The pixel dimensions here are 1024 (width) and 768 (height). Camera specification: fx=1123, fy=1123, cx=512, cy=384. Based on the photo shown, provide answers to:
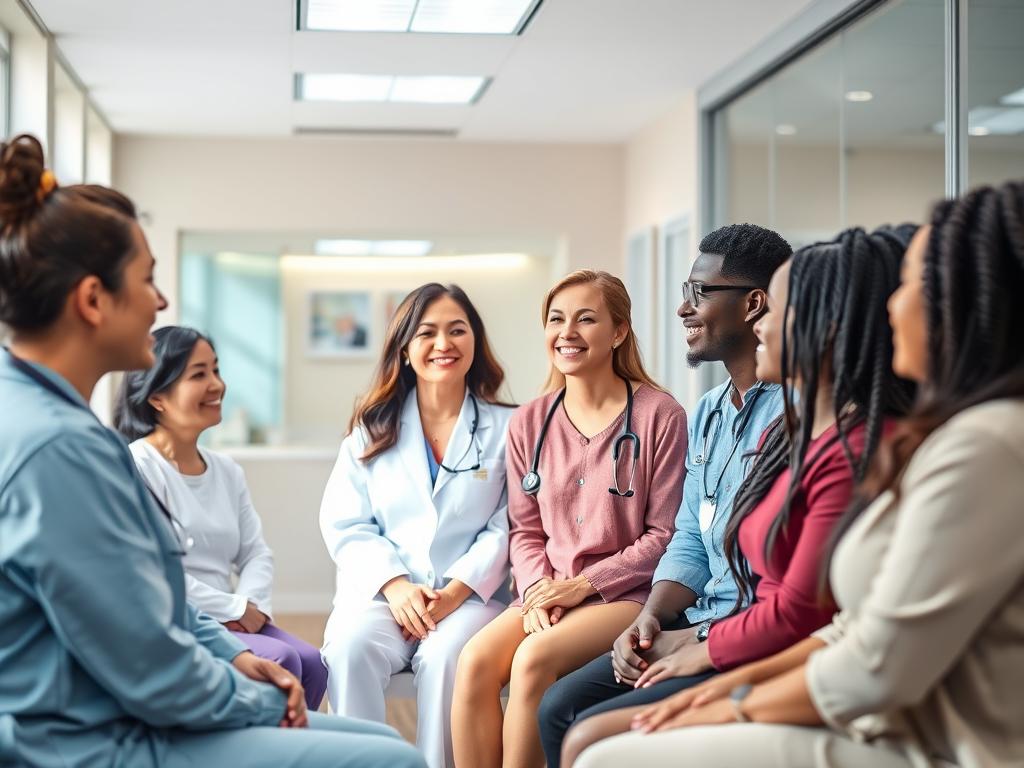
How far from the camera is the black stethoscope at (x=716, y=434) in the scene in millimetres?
2676

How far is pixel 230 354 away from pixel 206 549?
4.62 m

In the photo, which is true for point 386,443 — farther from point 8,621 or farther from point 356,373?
point 356,373

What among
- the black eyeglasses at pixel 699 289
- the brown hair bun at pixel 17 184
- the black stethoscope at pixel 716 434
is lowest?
the black stethoscope at pixel 716 434

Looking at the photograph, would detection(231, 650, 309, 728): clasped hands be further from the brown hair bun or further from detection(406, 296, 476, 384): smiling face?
detection(406, 296, 476, 384): smiling face

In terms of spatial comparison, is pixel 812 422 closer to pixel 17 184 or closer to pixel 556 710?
pixel 556 710

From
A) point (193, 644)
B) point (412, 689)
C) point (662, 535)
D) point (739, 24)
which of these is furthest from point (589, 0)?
point (193, 644)

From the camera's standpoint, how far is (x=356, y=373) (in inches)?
314

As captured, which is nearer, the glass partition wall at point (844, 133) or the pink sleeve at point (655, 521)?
the pink sleeve at point (655, 521)

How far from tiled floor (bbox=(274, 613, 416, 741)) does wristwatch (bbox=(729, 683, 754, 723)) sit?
237 centimetres

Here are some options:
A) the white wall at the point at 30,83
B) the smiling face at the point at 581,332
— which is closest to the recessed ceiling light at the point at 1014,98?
the smiling face at the point at 581,332

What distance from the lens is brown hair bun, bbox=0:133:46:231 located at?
1.70 meters

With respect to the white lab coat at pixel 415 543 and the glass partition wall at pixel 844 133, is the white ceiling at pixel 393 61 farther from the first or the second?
the white lab coat at pixel 415 543

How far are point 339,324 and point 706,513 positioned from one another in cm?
560

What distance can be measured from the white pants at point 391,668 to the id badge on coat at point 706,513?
0.75m
